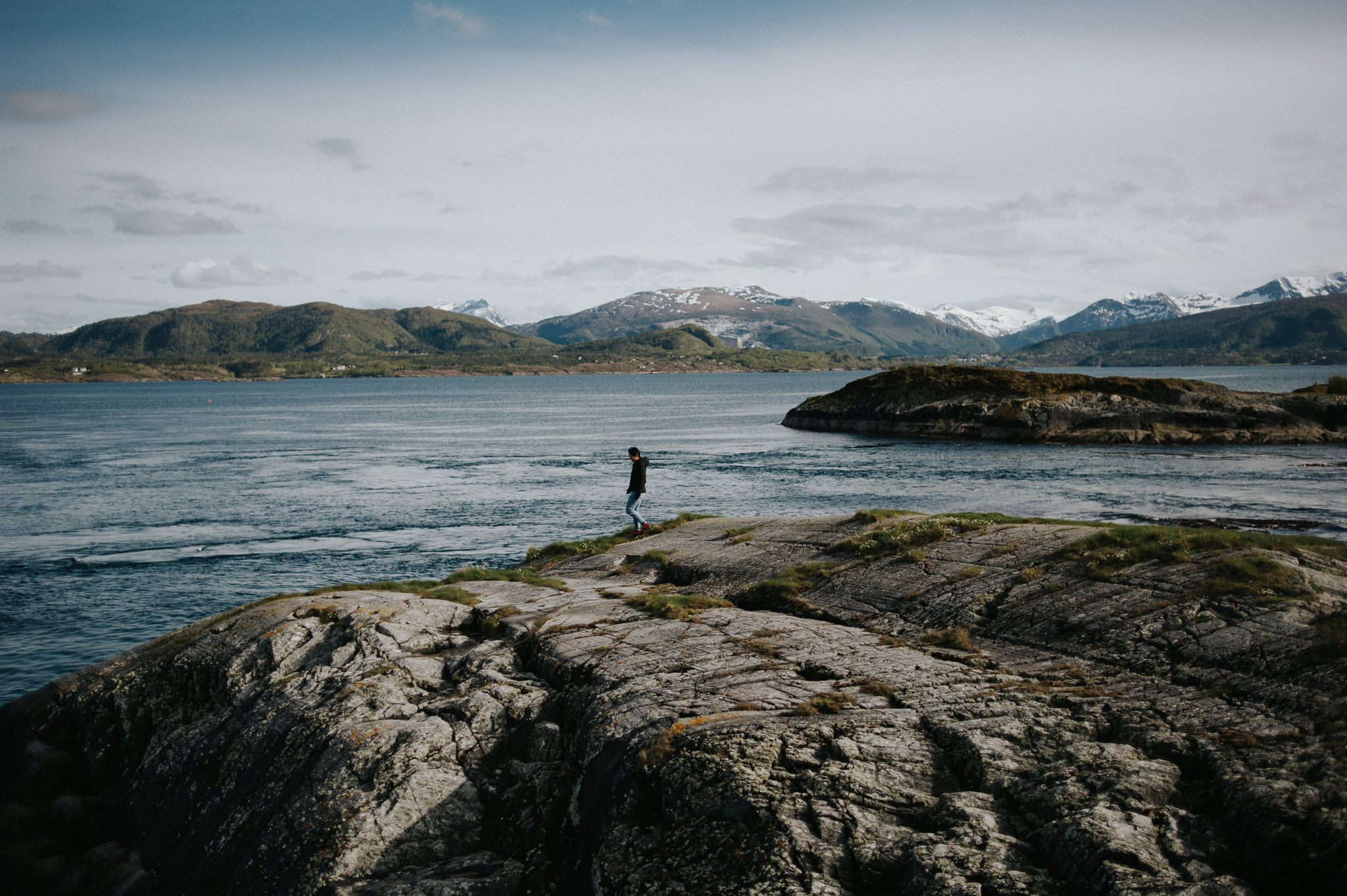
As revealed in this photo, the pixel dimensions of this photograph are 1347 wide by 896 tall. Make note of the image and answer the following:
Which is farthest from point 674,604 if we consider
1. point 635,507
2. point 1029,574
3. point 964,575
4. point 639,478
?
point 639,478

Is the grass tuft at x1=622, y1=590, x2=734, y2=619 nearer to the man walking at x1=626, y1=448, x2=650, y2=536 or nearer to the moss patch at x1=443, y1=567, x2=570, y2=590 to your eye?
the moss patch at x1=443, y1=567, x2=570, y2=590

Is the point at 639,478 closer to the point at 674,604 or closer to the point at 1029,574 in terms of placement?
the point at 674,604

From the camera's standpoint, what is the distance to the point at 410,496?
52219 millimetres

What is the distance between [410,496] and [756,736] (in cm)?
4673

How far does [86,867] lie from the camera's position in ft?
44.2

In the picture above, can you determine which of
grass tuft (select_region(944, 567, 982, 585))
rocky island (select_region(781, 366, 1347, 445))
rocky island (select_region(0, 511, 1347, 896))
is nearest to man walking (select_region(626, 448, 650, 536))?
rocky island (select_region(0, 511, 1347, 896))

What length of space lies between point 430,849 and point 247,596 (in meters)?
23.6

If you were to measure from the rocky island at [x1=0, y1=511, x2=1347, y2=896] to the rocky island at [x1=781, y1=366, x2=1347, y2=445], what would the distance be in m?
69.3

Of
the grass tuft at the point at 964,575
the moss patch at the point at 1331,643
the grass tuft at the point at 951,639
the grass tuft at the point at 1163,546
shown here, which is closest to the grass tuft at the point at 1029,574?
the grass tuft at the point at 1163,546

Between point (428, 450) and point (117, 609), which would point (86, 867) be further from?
point (428, 450)

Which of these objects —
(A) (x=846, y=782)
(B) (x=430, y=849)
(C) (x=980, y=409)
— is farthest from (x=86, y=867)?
(C) (x=980, y=409)

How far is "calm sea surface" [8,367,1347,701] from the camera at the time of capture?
31234 mm

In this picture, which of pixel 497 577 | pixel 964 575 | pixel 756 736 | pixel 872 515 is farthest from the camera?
pixel 497 577

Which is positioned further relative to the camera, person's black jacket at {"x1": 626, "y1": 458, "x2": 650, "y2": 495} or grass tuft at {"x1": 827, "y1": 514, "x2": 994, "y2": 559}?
person's black jacket at {"x1": 626, "y1": 458, "x2": 650, "y2": 495}
